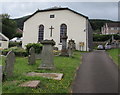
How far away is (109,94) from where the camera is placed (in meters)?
5.54

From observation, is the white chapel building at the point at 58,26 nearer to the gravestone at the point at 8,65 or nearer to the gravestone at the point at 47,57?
the gravestone at the point at 47,57

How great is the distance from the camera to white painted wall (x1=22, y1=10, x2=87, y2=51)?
32.5 metres

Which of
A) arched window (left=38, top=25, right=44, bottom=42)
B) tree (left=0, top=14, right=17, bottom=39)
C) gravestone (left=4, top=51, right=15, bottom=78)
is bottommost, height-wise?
gravestone (left=4, top=51, right=15, bottom=78)

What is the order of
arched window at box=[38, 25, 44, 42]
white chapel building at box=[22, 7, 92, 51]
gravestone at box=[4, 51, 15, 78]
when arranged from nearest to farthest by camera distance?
gravestone at box=[4, 51, 15, 78]
white chapel building at box=[22, 7, 92, 51]
arched window at box=[38, 25, 44, 42]

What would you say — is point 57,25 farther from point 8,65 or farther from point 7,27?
point 7,27

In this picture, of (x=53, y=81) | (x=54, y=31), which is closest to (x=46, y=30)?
(x=54, y=31)

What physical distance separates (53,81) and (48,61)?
10.8 ft

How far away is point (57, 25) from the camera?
112ft

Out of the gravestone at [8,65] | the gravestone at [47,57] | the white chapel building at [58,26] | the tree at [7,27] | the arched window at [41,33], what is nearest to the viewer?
the gravestone at [8,65]

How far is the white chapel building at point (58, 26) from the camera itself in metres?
32.5

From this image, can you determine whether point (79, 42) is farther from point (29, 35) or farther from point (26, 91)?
point (26, 91)

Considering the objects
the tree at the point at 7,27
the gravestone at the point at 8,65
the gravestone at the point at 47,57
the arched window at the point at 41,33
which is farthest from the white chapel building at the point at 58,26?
the gravestone at the point at 8,65

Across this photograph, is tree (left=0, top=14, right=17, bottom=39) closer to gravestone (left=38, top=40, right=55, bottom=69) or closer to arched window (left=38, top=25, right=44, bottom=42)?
arched window (left=38, top=25, right=44, bottom=42)

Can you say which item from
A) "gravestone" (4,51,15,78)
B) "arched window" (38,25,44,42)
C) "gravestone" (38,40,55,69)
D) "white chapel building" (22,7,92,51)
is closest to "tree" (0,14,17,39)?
"white chapel building" (22,7,92,51)
